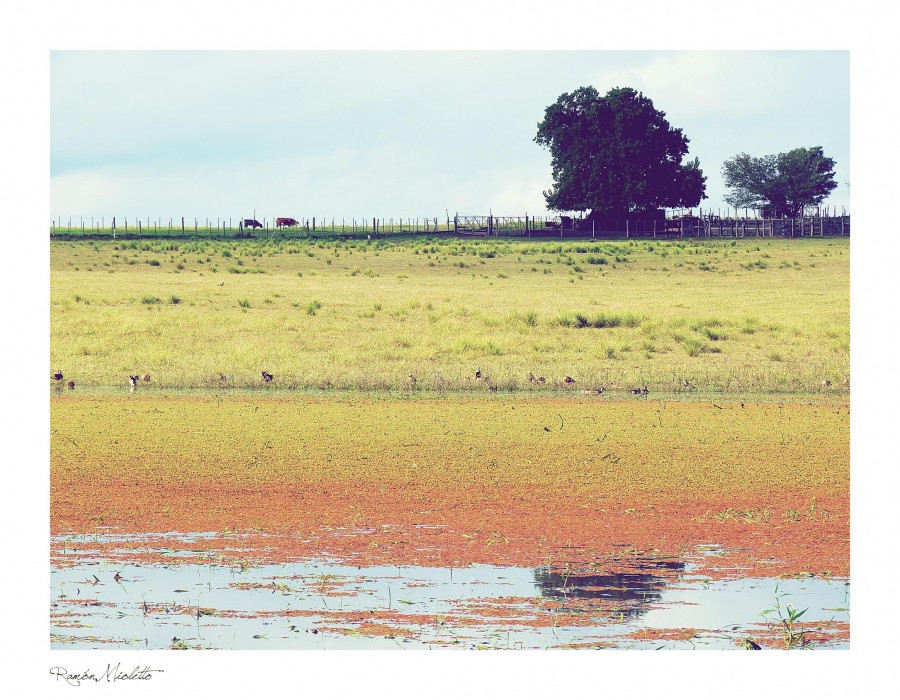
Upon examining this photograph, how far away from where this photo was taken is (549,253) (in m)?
63.9

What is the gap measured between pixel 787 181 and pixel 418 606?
321 ft

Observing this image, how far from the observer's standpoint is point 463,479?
14586 millimetres

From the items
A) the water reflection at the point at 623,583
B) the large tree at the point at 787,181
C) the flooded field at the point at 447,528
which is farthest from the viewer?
the large tree at the point at 787,181

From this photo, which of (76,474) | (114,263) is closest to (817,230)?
(114,263)

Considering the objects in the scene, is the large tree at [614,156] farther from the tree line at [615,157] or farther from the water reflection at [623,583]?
the water reflection at [623,583]

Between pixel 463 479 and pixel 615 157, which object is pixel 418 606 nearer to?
pixel 463 479

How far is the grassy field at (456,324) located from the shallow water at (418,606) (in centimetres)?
1342

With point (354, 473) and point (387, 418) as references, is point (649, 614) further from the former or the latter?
point (387, 418)

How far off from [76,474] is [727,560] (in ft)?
25.3

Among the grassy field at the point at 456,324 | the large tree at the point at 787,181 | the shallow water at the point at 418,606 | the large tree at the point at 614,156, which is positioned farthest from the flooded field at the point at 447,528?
the large tree at the point at 787,181

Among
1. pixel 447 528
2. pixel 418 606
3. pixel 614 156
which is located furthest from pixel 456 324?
pixel 614 156

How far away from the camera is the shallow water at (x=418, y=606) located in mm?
8398

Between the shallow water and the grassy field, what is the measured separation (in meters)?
13.4
